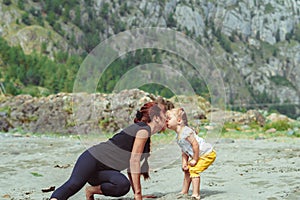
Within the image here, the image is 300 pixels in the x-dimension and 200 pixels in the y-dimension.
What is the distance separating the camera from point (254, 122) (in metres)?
30.7

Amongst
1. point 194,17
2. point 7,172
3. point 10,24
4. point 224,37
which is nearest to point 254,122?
point 7,172

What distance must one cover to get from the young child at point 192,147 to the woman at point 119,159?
25 cm

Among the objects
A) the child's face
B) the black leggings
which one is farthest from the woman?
the child's face

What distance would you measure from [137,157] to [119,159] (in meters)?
0.32

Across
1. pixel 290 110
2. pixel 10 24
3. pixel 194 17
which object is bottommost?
pixel 290 110

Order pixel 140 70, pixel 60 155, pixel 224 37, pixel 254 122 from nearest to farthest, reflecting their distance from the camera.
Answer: pixel 140 70, pixel 60 155, pixel 254 122, pixel 224 37

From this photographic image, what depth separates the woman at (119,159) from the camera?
6375 millimetres

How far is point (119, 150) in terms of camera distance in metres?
6.49

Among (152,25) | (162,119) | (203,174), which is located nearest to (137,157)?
(162,119)

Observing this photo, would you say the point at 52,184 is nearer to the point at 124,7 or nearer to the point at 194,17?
the point at 124,7

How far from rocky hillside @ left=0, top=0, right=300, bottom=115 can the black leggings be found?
97.3m

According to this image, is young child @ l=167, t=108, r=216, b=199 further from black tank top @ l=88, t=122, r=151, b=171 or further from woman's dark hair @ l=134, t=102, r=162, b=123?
black tank top @ l=88, t=122, r=151, b=171

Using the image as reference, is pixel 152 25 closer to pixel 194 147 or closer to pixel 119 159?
pixel 194 147

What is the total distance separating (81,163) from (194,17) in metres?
176
